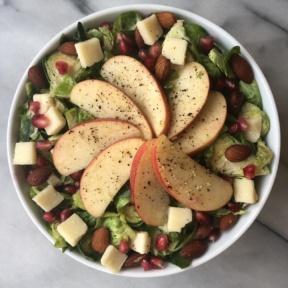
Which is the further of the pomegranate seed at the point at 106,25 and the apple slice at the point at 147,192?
the pomegranate seed at the point at 106,25

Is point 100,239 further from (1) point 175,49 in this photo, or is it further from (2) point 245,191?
(1) point 175,49

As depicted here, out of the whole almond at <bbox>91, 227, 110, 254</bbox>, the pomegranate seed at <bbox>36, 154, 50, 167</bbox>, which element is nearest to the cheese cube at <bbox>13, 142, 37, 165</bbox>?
the pomegranate seed at <bbox>36, 154, 50, 167</bbox>

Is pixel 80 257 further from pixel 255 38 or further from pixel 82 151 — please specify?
pixel 255 38

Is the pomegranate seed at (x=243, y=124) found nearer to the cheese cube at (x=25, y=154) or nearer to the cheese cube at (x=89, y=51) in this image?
the cheese cube at (x=89, y=51)

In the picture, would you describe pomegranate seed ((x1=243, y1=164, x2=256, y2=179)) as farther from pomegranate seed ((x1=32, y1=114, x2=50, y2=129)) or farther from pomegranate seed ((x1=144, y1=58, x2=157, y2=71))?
pomegranate seed ((x1=32, y1=114, x2=50, y2=129))

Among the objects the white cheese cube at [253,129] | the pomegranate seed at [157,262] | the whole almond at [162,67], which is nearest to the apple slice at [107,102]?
the whole almond at [162,67]
